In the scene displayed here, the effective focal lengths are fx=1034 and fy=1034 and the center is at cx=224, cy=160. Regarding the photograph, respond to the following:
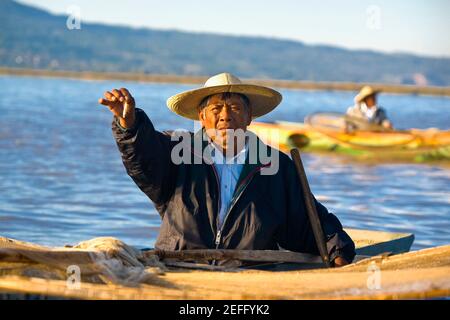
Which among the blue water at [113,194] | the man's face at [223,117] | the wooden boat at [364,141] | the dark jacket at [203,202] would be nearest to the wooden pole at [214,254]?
the dark jacket at [203,202]

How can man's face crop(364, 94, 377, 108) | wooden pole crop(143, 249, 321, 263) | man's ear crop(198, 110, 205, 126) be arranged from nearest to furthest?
wooden pole crop(143, 249, 321, 263)
man's ear crop(198, 110, 205, 126)
man's face crop(364, 94, 377, 108)

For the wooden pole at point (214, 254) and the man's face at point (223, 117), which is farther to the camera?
the man's face at point (223, 117)

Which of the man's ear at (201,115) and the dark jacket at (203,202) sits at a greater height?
the man's ear at (201,115)

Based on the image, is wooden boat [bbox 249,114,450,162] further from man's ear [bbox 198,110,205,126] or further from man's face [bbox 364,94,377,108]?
man's ear [bbox 198,110,205,126]

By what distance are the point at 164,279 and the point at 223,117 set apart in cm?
106

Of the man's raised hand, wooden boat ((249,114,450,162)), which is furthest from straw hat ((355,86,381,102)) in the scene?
the man's raised hand

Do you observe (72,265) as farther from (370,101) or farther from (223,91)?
(370,101)

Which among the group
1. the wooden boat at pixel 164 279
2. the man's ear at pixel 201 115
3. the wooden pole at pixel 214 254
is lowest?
the wooden boat at pixel 164 279

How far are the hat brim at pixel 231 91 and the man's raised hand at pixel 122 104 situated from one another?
19.6 inches

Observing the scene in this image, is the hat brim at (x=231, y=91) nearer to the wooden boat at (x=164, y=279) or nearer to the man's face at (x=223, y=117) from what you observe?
the man's face at (x=223, y=117)

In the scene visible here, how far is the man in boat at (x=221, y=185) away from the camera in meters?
5.37

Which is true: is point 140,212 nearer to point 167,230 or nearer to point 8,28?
point 167,230

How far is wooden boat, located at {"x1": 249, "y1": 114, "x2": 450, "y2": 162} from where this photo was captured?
17.0 metres
